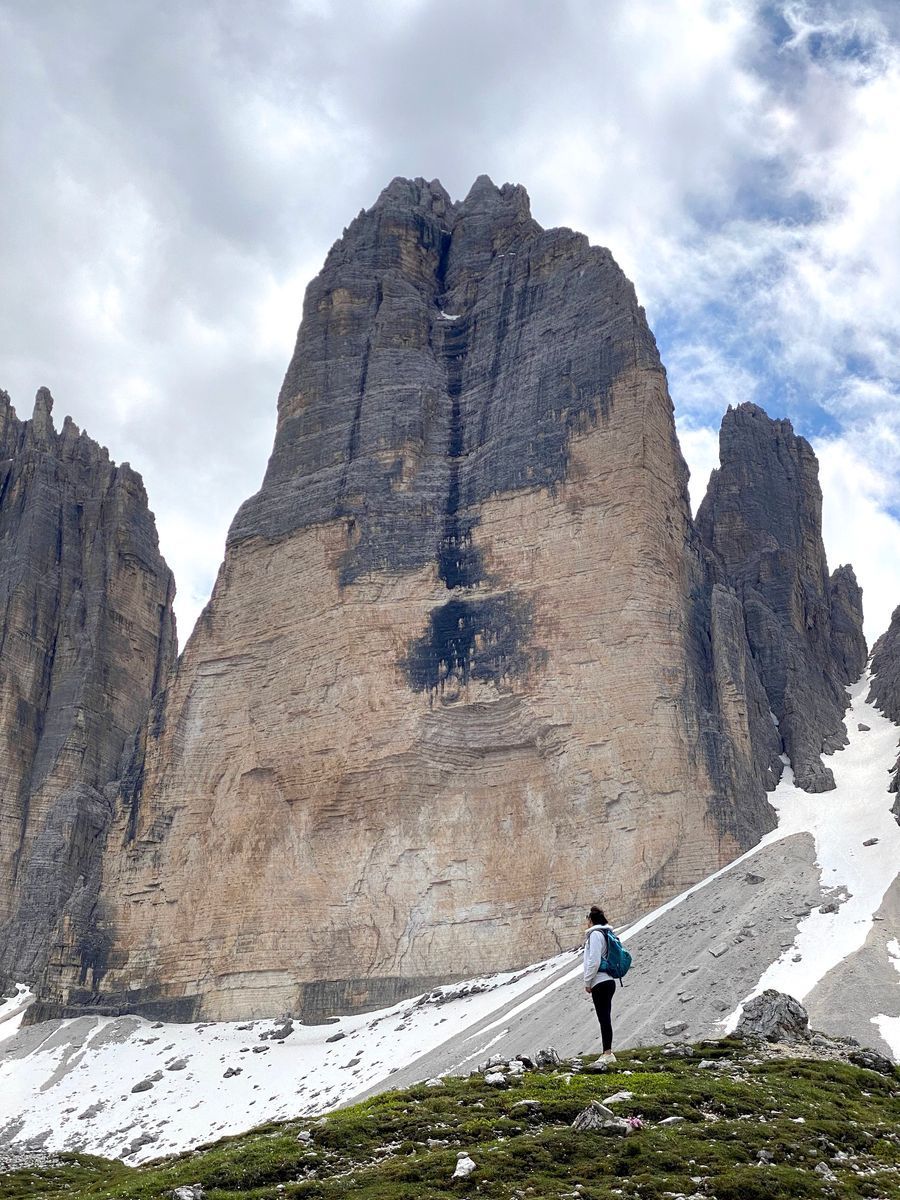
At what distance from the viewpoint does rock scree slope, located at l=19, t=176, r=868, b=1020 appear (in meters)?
46.4

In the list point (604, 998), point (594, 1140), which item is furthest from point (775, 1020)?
point (594, 1140)

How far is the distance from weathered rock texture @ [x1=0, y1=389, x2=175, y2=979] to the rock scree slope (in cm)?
1044

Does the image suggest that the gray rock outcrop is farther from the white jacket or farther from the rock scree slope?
the rock scree slope

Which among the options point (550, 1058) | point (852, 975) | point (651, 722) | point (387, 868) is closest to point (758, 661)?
point (651, 722)

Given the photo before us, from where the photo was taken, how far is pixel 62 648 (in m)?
76.1

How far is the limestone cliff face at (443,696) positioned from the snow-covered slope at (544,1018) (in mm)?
2310

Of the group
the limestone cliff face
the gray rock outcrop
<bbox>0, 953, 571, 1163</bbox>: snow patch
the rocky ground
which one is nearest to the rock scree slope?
the limestone cliff face

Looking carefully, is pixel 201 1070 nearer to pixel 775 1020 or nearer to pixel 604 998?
pixel 775 1020

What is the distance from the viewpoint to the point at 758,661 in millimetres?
61000

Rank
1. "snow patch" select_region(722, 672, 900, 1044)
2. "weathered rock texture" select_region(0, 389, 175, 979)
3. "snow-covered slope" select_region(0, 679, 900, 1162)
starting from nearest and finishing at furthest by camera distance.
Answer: "snow-covered slope" select_region(0, 679, 900, 1162)
"snow patch" select_region(722, 672, 900, 1044)
"weathered rock texture" select_region(0, 389, 175, 979)

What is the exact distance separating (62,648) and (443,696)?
118 ft

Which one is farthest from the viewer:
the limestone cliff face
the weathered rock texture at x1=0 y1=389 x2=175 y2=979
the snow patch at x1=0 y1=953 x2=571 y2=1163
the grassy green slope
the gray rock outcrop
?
the weathered rock texture at x1=0 y1=389 x2=175 y2=979

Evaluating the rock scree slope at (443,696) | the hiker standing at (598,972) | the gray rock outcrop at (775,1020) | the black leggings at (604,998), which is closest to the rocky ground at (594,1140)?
the black leggings at (604,998)

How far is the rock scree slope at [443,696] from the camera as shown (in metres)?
46.4
